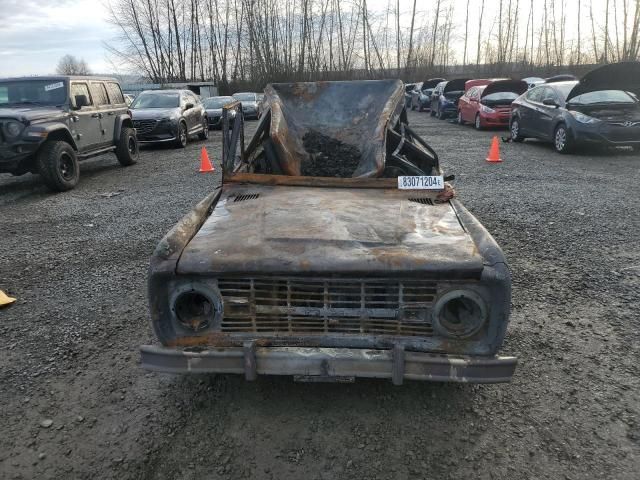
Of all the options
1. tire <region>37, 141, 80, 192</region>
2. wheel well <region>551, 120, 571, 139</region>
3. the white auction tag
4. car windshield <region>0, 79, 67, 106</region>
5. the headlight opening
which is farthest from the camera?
wheel well <region>551, 120, 571, 139</region>

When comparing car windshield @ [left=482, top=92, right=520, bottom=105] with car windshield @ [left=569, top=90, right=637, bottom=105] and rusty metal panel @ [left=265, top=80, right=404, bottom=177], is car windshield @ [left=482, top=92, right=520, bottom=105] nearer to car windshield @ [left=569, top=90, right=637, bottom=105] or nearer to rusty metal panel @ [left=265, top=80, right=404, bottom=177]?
car windshield @ [left=569, top=90, right=637, bottom=105]

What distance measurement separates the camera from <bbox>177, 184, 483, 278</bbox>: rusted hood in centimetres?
234

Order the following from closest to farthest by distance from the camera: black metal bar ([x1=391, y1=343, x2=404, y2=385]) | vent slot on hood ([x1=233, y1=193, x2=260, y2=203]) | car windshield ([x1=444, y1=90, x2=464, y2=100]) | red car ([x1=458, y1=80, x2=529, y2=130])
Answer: black metal bar ([x1=391, y1=343, x2=404, y2=385]) → vent slot on hood ([x1=233, y1=193, x2=260, y2=203]) → red car ([x1=458, y1=80, x2=529, y2=130]) → car windshield ([x1=444, y1=90, x2=464, y2=100])

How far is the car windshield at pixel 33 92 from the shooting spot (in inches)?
344

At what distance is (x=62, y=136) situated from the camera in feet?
28.2

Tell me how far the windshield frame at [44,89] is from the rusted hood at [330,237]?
7027 millimetres

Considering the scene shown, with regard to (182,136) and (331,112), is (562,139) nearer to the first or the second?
(331,112)

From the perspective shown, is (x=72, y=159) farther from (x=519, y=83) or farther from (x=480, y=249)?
(x=519, y=83)

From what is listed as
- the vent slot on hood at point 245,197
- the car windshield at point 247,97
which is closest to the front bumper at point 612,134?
the vent slot on hood at point 245,197

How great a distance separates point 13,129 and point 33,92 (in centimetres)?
154

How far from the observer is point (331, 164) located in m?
4.47

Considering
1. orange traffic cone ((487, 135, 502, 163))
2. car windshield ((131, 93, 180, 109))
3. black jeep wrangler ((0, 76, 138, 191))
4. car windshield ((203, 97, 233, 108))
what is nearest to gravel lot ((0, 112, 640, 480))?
black jeep wrangler ((0, 76, 138, 191))

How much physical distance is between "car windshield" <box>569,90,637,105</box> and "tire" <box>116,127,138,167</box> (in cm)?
1009

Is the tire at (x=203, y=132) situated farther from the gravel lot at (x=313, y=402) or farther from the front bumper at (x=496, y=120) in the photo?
the gravel lot at (x=313, y=402)
